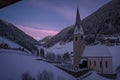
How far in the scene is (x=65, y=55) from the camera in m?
4.45

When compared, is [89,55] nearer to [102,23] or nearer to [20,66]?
[102,23]

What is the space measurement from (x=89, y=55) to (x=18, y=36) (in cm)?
114

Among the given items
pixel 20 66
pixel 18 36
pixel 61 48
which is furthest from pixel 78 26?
pixel 20 66

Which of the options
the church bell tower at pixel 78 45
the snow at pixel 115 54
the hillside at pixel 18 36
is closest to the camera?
the snow at pixel 115 54

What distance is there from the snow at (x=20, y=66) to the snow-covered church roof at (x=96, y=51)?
0.45m

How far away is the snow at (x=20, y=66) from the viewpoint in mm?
4422

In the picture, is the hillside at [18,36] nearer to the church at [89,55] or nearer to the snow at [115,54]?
the church at [89,55]

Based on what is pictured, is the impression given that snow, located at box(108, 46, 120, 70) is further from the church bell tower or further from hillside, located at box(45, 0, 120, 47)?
the church bell tower

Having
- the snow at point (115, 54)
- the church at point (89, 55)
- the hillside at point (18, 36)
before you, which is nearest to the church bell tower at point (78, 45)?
the church at point (89, 55)

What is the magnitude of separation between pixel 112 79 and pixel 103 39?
603mm

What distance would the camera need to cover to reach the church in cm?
428

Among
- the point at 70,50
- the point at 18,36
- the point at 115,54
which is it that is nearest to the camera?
the point at 115,54

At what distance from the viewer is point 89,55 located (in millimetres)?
4352

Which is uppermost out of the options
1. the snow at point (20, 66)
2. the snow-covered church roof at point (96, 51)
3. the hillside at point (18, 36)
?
the hillside at point (18, 36)
